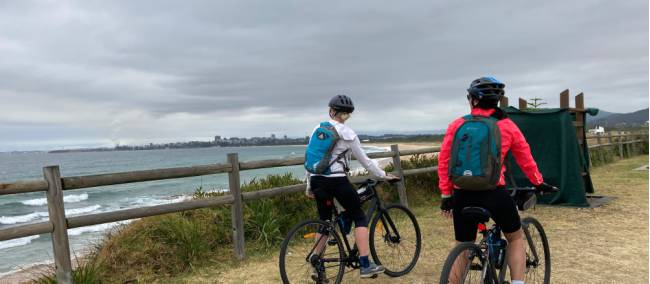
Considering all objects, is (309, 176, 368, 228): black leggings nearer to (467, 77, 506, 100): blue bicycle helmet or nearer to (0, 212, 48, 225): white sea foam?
(467, 77, 506, 100): blue bicycle helmet

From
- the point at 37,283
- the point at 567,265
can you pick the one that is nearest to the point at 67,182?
the point at 37,283

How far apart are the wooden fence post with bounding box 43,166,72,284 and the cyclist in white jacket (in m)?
2.39

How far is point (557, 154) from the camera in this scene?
8.30 metres

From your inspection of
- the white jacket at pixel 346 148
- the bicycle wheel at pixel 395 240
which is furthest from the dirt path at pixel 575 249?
the white jacket at pixel 346 148

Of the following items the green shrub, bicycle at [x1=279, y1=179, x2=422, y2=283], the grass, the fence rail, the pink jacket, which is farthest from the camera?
the grass

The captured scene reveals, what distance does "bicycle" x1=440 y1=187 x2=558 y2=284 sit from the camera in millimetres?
2781

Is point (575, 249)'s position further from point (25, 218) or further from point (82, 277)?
point (25, 218)

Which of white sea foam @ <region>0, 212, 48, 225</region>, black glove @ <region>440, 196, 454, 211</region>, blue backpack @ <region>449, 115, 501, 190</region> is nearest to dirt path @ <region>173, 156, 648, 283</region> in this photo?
black glove @ <region>440, 196, 454, 211</region>

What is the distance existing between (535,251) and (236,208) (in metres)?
3.51

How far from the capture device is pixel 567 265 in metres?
4.86

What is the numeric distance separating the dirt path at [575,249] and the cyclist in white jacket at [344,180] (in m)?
0.76

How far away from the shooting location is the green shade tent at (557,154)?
26.7 ft

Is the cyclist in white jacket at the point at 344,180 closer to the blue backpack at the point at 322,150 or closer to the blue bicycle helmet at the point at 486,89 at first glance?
the blue backpack at the point at 322,150

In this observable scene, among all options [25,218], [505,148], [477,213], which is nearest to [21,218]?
[25,218]
